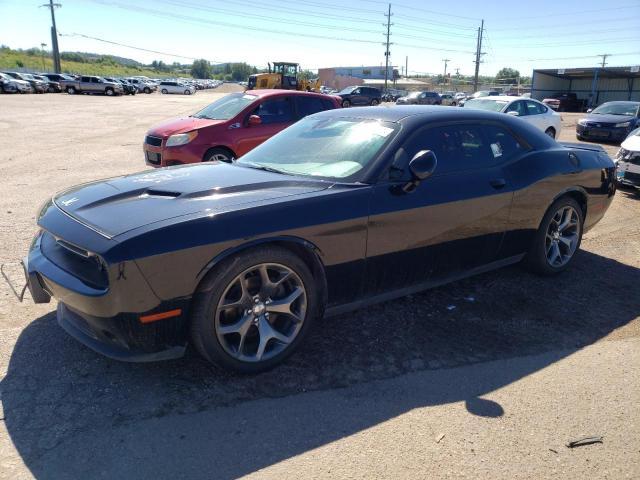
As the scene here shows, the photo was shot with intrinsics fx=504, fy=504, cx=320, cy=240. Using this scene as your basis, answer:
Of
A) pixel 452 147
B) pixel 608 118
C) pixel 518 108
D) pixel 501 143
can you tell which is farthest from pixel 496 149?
pixel 608 118

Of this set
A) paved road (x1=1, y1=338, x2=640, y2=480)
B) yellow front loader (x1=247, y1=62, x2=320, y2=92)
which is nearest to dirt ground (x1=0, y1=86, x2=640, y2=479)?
paved road (x1=1, y1=338, x2=640, y2=480)

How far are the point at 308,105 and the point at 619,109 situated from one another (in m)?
13.2

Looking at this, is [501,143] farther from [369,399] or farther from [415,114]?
[369,399]

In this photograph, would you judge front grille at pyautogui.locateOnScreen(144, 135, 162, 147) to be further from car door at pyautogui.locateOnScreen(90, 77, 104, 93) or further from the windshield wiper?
car door at pyautogui.locateOnScreen(90, 77, 104, 93)

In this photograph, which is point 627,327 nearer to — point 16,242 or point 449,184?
point 449,184

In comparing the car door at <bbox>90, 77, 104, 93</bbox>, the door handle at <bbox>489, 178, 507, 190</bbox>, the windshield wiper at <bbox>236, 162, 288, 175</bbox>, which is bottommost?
the door handle at <bbox>489, 178, 507, 190</bbox>

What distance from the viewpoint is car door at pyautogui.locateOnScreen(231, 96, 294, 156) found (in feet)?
27.8

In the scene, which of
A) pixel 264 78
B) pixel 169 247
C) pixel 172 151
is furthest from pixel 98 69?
pixel 169 247

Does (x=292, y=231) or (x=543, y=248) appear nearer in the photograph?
(x=292, y=231)

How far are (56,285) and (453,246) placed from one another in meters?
2.72

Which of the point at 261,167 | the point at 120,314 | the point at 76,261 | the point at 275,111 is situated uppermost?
the point at 275,111

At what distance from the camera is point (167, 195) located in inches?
123

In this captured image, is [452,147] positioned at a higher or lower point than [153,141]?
higher

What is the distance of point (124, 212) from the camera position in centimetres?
290
